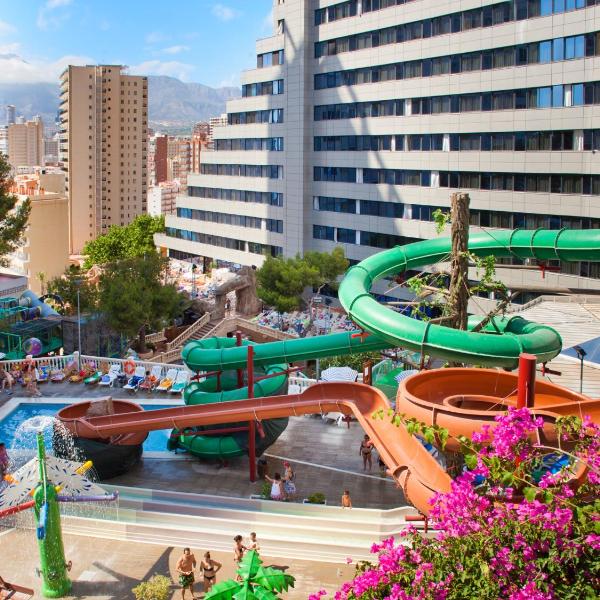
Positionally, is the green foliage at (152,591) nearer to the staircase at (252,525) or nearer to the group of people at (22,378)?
the staircase at (252,525)

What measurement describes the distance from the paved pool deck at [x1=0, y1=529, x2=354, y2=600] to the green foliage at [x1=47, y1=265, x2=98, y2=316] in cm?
3658

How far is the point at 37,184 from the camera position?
16212cm

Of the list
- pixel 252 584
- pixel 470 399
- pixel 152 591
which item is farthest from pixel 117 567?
pixel 470 399

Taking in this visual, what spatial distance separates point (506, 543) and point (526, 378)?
26.0ft

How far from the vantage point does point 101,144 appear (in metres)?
171

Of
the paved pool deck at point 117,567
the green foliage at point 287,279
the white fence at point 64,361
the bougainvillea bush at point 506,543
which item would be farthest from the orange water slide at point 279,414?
the green foliage at point 287,279

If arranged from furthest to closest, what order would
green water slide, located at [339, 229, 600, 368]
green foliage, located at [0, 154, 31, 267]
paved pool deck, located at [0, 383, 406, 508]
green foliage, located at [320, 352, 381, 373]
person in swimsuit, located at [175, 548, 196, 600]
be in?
green foliage, located at [0, 154, 31, 267] < green foliage, located at [320, 352, 381, 373] < paved pool deck, located at [0, 383, 406, 508] < green water slide, located at [339, 229, 600, 368] < person in swimsuit, located at [175, 548, 196, 600]

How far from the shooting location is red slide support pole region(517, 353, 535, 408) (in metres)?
17.9

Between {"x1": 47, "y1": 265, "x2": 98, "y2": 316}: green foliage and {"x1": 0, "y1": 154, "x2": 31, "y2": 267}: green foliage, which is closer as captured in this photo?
{"x1": 0, "y1": 154, "x2": 31, "y2": 267}: green foliage

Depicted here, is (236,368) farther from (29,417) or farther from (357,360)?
(357,360)

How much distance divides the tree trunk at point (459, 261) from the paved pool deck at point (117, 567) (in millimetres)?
9258

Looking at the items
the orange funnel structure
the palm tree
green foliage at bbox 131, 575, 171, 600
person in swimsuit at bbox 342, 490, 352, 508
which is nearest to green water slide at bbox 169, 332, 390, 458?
the orange funnel structure

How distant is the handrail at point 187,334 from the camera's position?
52.3m

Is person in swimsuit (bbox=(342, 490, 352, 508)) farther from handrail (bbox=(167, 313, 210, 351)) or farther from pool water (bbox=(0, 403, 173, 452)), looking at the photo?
handrail (bbox=(167, 313, 210, 351))
